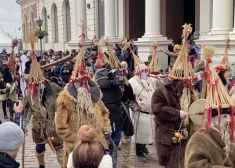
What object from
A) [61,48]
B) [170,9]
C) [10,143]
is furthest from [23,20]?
[10,143]

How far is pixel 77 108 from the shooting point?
4730 millimetres

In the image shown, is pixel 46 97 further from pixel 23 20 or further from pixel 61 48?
pixel 23 20

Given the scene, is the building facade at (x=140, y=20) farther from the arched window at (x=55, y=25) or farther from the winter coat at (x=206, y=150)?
the winter coat at (x=206, y=150)

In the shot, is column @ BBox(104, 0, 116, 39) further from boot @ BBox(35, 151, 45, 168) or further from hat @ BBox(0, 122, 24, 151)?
hat @ BBox(0, 122, 24, 151)

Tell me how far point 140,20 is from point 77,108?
17.3m

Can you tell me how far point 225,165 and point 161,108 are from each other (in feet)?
5.63

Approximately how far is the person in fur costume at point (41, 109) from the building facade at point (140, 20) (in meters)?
5.73

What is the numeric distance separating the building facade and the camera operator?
5.57m

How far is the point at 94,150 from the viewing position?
285 centimetres

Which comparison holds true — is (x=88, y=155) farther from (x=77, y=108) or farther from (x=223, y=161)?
(x=77, y=108)

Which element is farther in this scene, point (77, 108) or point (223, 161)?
point (77, 108)

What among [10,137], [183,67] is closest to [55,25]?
[183,67]

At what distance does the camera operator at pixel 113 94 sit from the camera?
552 centimetres

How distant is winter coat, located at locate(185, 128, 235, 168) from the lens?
2.97m
